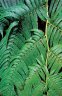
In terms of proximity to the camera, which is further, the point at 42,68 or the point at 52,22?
the point at 52,22

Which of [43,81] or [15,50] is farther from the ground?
[15,50]

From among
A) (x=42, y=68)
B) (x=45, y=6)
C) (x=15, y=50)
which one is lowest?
(x=42, y=68)

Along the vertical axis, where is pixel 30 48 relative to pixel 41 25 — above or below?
below

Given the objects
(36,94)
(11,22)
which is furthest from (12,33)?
(36,94)

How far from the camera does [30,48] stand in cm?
141

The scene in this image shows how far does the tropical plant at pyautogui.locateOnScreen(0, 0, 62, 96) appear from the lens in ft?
4.42

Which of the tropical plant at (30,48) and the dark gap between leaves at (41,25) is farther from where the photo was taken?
the dark gap between leaves at (41,25)

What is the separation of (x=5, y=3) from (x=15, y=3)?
0.06 metres

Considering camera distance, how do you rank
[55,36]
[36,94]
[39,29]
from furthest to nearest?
[39,29], [55,36], [36,94]

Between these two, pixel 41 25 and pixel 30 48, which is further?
pixel 41 25

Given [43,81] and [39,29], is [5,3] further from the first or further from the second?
[43,81]

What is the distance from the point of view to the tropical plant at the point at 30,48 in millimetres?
1349

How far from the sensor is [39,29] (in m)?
1.57

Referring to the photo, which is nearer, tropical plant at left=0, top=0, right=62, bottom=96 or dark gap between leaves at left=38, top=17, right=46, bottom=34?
tropical plant at left=0, top=0, right=62, bottom=96
